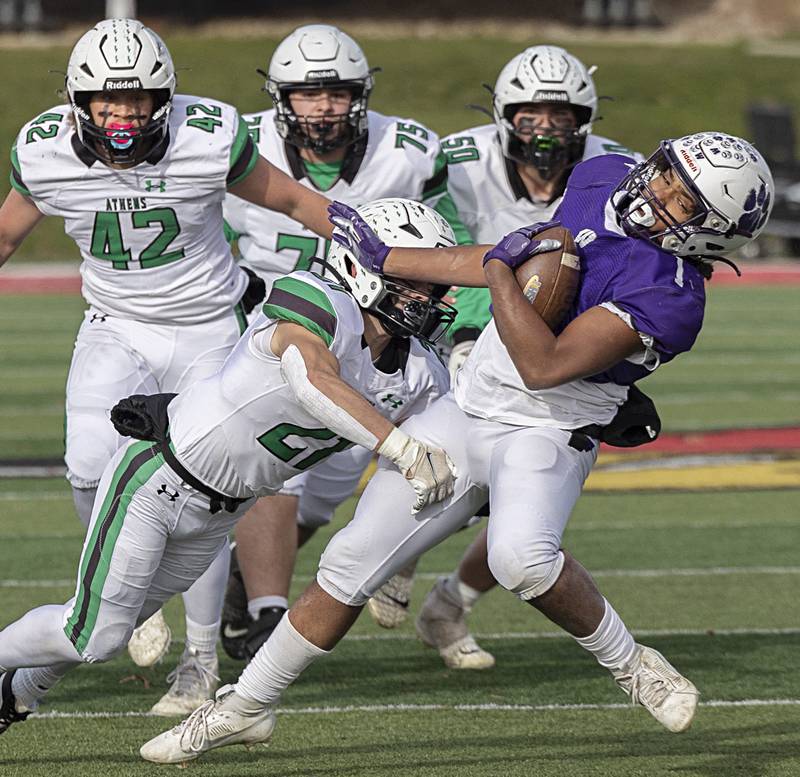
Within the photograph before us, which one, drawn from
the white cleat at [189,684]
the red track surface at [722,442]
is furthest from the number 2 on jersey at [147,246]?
the red track surface at [722,442]

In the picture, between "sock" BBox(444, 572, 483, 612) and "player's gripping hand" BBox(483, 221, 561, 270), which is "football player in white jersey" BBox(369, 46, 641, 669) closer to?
"sock" BBox(444, 572, 483, 612)

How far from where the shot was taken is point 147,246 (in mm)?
5137

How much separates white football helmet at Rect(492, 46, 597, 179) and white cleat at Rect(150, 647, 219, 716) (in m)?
2.18

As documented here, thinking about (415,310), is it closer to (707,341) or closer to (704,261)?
(704,261)

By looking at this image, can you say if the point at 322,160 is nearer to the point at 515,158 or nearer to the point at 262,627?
the point at 515,158

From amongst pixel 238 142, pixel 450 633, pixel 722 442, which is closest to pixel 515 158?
pixel 238 142

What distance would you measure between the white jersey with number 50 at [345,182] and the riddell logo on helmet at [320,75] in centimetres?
28

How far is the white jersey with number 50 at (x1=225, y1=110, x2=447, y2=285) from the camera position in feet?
19.1

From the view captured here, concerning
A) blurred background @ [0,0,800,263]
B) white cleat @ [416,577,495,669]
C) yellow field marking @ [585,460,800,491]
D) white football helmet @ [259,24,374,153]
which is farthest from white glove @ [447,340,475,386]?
blurred background @ [0,0,800,263]

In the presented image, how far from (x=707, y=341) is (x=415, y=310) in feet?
36.5

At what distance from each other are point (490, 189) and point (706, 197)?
2.11 m

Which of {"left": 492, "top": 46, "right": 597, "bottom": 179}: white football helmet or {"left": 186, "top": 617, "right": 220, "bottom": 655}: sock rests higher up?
{"left": 492, "top": 46, "right": 597, "bottom": 179}: white football helmet

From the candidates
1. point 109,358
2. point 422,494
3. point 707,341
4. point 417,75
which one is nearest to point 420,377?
point 422,494

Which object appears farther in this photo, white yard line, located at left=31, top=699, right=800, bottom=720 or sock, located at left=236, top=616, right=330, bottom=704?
white yard line, located at left=31, top=699, right=800, bottom=720
